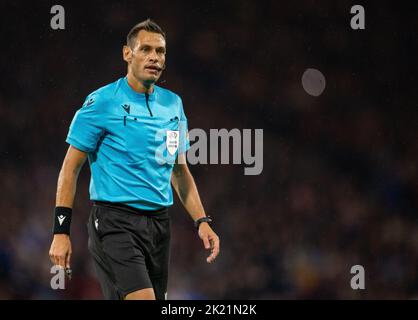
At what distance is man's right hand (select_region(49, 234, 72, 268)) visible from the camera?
134 inches

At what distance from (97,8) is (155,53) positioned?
3.73 m

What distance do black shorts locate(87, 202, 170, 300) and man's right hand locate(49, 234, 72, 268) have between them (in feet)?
0.75

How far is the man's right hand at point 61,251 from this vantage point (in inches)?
134

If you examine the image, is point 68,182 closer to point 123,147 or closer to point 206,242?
point 123,147

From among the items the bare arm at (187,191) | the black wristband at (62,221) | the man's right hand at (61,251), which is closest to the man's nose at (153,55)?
the bare arm at (187,191)

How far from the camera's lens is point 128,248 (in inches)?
141

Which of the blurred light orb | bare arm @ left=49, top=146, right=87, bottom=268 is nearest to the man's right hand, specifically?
bare arm @ left=49, top=146, right=87, bottom=268

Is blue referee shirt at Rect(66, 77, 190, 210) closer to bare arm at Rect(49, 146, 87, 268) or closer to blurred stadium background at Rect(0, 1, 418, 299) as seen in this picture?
bare arm at Rect(49, 146, 87, 268)

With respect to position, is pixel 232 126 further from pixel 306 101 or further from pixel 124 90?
pixel 124 90

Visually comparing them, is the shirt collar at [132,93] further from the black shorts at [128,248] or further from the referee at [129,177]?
the black shorts at [128,248]

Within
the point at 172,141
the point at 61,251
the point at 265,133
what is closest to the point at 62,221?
the point at 61,251

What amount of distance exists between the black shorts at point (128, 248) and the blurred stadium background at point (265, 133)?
11.0ft

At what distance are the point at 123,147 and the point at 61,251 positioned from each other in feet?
2.04

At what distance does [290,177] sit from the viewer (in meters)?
7.48
